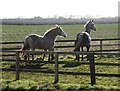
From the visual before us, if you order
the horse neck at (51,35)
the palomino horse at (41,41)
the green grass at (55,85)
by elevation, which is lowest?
the green grass at (55,85)

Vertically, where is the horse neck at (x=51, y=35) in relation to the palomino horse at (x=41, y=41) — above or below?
above

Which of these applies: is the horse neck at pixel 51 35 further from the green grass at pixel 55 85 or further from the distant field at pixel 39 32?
the distant field at pixel 39 32

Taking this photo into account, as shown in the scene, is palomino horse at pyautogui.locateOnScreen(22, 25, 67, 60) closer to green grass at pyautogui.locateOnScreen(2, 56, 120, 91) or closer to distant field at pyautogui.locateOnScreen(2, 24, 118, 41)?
green grass at pyautogui.locateOnScreen(2, 56, 120, 91)

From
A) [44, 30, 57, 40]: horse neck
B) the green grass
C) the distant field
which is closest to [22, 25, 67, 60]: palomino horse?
[44, 30, 57, 40]: horse neck

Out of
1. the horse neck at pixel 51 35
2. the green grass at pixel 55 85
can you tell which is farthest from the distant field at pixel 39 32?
the green grass at pixel 55 85

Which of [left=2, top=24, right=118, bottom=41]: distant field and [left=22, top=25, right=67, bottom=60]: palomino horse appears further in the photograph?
[left=2, top=24, right=118, bottom=41]: distant field

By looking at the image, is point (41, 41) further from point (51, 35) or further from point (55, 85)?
point (55, 85)

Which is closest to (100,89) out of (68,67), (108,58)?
(68,67)

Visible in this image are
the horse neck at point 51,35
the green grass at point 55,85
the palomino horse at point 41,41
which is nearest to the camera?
the green grass at point 55,85

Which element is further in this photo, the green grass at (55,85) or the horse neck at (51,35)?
the horse neck at (51,35)

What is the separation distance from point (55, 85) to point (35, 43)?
574 cm

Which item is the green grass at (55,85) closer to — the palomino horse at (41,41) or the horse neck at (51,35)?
the palomino horse at (41,41)

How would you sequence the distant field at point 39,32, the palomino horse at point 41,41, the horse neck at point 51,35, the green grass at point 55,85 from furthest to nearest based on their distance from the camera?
the distant field at point 39,32 < the horse neck at point 51,35 < the palomino horse at point 41,41 < the green grass at point 55,85

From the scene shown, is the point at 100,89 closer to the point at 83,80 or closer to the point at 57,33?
the point at 83,80
